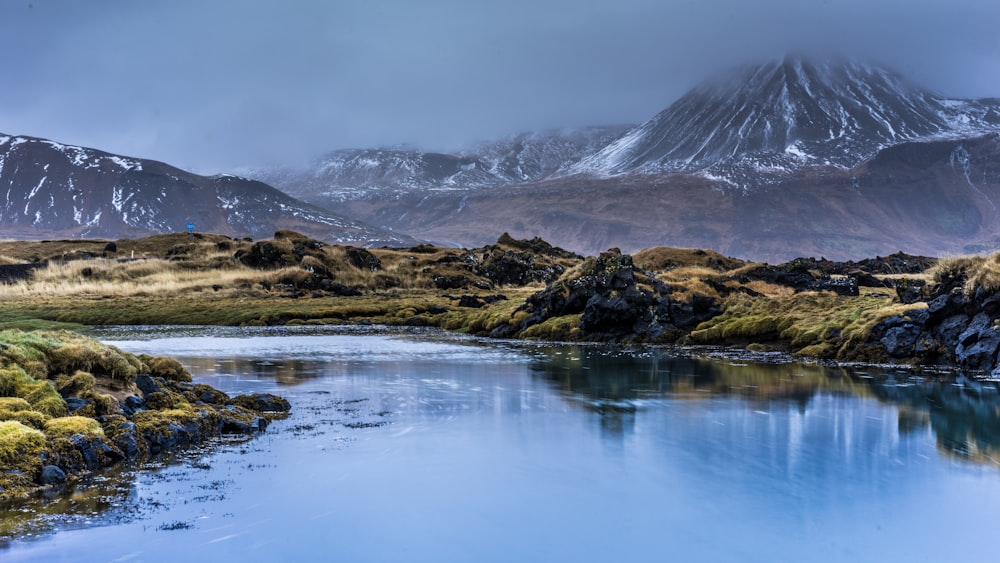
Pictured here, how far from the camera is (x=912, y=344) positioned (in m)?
29.4

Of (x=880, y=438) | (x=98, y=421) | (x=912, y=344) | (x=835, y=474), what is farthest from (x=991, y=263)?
(x=98, y=421)

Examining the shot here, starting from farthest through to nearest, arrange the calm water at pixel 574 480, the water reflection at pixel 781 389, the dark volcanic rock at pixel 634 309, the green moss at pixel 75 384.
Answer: the dark volcanic rock at pixel 634 309, the water reflection at pixel 781 389, the green moss at pixel 75 384, the calm water at pixel 574 480

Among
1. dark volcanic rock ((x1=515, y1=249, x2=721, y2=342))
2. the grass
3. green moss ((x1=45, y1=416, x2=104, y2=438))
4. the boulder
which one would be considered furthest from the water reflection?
the boulder

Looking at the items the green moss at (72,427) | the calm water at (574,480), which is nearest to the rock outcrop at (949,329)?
the calm water at (574,480)

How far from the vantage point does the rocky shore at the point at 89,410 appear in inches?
501

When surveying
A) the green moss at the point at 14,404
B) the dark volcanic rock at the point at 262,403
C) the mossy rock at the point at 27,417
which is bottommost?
the dark volcanic rock at the point at 262,403

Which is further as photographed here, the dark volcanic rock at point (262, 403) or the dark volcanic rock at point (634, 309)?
the dark volcanic rock at point (634, 309)

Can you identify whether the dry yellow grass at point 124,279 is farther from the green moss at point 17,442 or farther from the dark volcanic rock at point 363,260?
the green moss at point 17,442

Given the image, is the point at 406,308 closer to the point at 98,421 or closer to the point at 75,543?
the point at 98,421

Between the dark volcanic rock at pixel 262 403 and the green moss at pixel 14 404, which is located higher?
the green moss at pixel 14 404

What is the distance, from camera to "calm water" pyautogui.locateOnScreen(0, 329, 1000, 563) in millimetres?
11180

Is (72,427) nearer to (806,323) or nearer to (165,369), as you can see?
(165,369)

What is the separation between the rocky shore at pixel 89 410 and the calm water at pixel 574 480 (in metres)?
0.78

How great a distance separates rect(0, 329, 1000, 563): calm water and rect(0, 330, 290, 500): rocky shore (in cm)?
78
